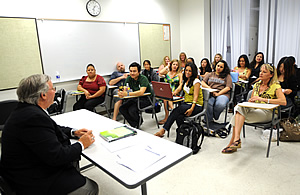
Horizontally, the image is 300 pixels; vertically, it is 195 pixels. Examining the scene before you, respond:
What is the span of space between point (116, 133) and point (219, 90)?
2.68 meters

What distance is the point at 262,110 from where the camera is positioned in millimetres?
2793

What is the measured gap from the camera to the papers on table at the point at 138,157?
1.28 m

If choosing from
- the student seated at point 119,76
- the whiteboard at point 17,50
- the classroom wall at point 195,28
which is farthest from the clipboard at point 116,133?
the classroom wall at point 195,28

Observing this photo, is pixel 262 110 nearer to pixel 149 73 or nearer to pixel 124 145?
pixel 124 145

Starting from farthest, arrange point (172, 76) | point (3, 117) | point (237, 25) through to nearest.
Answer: point (237, 25) → point (172, 76) → point (3, 117)

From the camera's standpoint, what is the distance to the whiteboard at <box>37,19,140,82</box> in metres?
4.16

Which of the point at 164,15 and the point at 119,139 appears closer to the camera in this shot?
the point at 119,139

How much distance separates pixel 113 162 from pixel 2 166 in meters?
0.66

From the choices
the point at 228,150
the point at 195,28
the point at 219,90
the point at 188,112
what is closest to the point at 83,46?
the point at 188,112

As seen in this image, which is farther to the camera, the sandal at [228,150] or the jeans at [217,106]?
the jeans at [217,106]

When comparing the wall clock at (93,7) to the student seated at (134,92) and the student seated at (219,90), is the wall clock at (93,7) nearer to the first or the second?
the student seated at (134,92)

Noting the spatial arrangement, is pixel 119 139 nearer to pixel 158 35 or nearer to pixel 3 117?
pixel 3 117

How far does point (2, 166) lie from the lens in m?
1.31

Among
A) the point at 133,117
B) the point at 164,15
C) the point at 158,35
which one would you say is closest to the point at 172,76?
the point at 133,117
